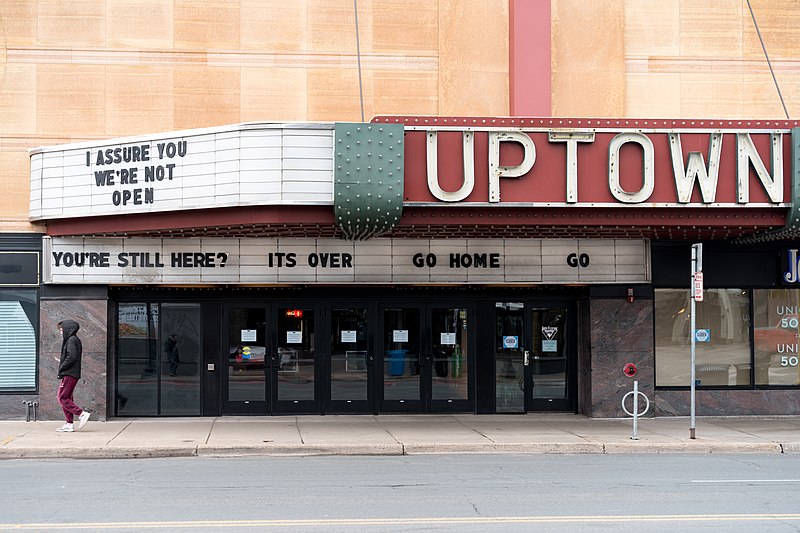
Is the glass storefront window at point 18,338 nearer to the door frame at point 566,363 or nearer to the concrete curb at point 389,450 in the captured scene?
the concrete curb at point 389,450

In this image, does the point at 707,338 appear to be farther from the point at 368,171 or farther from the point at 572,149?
the point at 368,171

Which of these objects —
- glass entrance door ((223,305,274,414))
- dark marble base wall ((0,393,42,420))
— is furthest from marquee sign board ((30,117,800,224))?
dark marble base wall ((0,393,42,420))

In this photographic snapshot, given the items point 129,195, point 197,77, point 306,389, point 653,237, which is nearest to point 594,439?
point 653,237

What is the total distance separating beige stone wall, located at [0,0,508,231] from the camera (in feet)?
58.5

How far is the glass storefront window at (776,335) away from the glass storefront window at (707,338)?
26 centimetres

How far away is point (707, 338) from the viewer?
18969mm

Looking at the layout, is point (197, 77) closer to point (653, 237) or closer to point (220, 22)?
point (220, 22)

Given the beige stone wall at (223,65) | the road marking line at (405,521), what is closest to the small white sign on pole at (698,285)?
the beige stone wall at (223,65)

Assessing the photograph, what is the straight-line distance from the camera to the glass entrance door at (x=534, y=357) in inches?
750

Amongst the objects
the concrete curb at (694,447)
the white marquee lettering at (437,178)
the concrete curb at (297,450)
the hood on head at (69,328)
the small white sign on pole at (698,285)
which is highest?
the white marquee lettering at (437,178)

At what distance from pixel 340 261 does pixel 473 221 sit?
3859mm

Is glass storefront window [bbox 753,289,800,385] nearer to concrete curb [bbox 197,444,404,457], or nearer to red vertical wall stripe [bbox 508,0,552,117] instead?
red vertical wall stripe [bbox 508,0,552,117]

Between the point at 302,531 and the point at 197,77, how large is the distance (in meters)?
11.9

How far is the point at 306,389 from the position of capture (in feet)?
61.1
